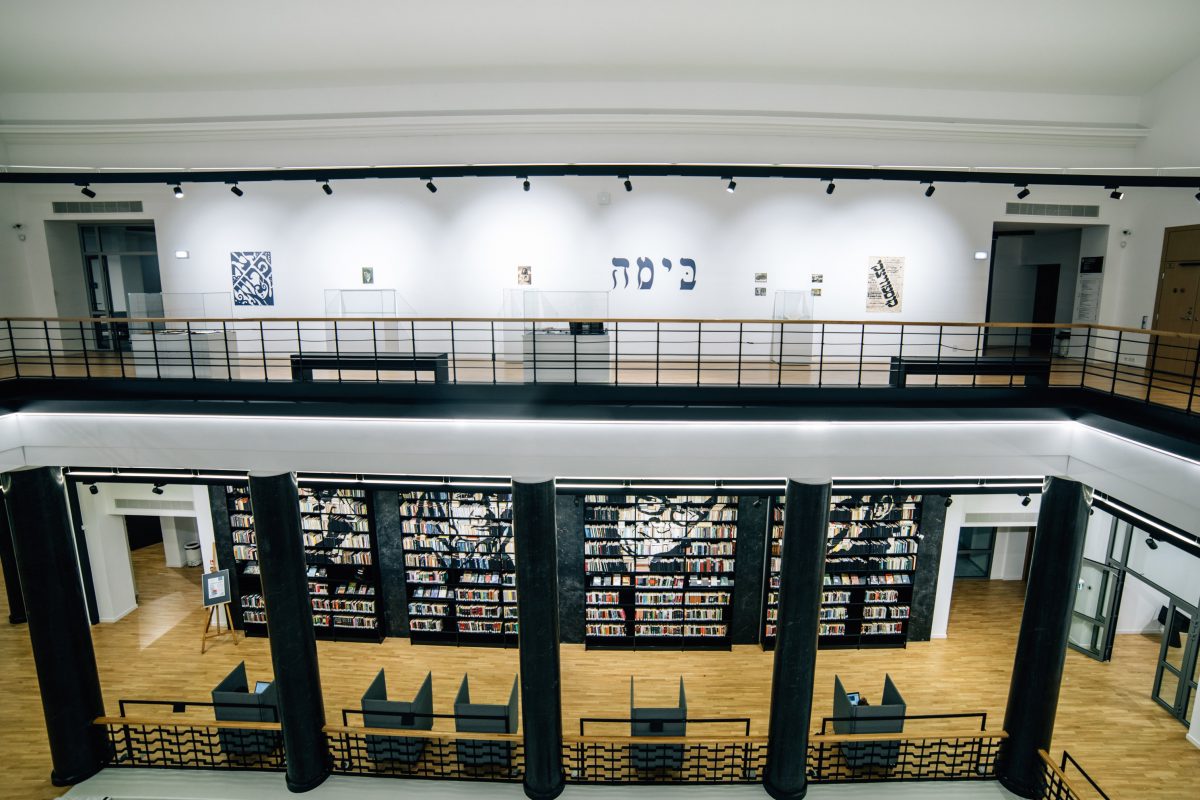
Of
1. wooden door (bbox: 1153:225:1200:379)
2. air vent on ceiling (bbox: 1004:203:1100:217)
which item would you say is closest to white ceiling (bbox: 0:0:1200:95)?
air vent on ceiling (bbox: 1004:203:1100:217)

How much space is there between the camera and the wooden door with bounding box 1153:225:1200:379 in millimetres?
7805

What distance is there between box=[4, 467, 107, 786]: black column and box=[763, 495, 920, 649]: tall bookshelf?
25.1 ft

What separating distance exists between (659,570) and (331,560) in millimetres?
4535

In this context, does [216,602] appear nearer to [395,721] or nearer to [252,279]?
[395,721]

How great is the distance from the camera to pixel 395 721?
626 centimetres

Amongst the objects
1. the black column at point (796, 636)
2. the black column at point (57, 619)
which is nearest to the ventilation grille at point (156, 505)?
the black column at point (57, 619)

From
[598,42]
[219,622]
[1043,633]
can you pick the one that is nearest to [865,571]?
[1043,633]

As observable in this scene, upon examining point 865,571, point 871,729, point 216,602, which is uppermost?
point 865,571

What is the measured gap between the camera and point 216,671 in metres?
7.56

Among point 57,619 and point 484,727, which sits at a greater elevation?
point 57,619

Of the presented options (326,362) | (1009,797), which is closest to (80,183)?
(326,362)

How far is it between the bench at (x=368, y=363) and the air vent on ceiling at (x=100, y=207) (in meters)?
5.72

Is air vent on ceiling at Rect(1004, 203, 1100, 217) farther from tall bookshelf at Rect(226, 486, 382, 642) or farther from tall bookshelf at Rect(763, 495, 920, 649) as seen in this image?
tall bookshelf at Rect(226, 486, 382, 642)

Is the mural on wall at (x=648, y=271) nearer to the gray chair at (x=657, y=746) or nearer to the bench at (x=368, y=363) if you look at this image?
the bench at (x=368, y=363)
